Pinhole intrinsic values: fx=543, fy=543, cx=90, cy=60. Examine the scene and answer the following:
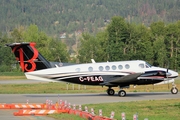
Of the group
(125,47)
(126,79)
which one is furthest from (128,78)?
(125,47)

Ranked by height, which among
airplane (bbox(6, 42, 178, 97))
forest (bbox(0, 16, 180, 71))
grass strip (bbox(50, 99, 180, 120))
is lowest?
grass strip (bbox(50, 99, 180, 120))

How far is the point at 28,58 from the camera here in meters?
42.3

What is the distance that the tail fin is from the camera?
138 ft

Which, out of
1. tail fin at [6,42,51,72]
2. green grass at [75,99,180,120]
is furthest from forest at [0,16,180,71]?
green grass at [75,99,180,120]

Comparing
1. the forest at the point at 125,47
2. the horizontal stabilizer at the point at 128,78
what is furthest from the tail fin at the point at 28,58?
the forest at the point at 125,47

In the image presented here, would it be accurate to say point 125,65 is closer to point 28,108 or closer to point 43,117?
point 28,108

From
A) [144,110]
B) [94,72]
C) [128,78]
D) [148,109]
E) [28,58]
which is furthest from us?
[28,58]

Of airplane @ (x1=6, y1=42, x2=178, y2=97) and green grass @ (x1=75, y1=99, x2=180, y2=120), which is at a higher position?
airplane @ (x1=6, y1=42, x2=178, y2=97)

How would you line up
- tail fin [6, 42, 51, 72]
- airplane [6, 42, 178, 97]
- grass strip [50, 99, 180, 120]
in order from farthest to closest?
tail fin [6, 42, 51, 72], airplane [6, 42, 178, 97], grass strip [50, 99, 180, 120]

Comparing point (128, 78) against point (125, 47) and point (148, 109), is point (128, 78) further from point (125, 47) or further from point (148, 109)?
point (125, 47)

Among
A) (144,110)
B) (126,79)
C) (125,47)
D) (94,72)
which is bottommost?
(144,110)

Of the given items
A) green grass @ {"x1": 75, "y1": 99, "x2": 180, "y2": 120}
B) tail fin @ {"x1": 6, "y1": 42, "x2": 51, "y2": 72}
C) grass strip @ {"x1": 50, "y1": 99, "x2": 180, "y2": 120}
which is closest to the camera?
grass strip @ {"x1": 50, "y1": 99, "x2": 180, "y2": 120}

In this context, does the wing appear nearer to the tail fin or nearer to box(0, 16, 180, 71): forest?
the tail fin

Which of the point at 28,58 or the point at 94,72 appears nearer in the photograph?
the point at 94,72
